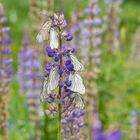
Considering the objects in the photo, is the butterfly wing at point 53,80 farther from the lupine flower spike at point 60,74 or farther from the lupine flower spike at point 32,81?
the lupine flower spike at point 32,81

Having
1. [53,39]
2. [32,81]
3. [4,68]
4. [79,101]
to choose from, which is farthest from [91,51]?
[53,39]

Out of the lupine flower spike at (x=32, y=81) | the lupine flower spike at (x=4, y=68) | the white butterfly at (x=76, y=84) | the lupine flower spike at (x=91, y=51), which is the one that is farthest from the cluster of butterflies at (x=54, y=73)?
the lupine flower spike at (x=32, y=81)

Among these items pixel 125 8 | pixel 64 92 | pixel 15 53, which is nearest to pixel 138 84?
pixel 64 92

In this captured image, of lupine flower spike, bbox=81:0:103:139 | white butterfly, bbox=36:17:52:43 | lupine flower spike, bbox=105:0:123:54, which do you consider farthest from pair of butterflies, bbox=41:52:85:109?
lupine flower spike, bbox=105:0:123:54

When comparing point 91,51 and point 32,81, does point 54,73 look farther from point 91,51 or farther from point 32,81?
point 32,81

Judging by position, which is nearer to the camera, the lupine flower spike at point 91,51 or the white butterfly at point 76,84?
the white butterfly at point 76,84

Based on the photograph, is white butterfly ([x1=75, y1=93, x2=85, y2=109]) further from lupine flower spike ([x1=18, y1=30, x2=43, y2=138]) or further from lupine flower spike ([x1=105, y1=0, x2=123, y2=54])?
lupine flower spike ([x1=105, y1=0, x2=123, y2=54])
